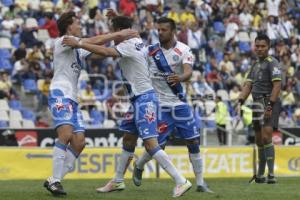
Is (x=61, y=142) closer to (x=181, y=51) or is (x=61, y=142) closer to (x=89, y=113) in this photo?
(x=181, y=51)

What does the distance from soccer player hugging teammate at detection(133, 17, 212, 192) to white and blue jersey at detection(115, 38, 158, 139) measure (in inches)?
24.6

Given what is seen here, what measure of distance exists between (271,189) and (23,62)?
14.1m

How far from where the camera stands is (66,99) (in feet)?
38.4

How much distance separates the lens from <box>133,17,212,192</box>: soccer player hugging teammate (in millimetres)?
12781

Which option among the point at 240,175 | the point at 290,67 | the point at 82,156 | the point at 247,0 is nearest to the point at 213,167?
the point at 240,175

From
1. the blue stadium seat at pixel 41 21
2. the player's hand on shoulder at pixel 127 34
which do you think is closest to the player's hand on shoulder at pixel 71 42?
the player's hand on shoulder at pixel 127 34

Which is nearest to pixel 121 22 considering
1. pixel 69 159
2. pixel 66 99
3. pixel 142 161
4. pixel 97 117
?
pixel 66 99

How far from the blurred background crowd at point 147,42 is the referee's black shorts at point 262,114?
871 centimetres

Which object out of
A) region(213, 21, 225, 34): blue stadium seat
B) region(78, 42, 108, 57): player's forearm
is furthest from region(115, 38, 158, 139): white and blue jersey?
region(213, 21, 225, 34): blue stadium seat

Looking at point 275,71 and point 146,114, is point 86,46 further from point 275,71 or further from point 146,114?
point 275,71

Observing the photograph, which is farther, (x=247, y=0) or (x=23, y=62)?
(x=247, y=0)

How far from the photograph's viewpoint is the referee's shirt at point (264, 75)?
15156 mm

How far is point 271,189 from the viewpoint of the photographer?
13281mm

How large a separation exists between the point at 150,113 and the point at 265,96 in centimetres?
394
